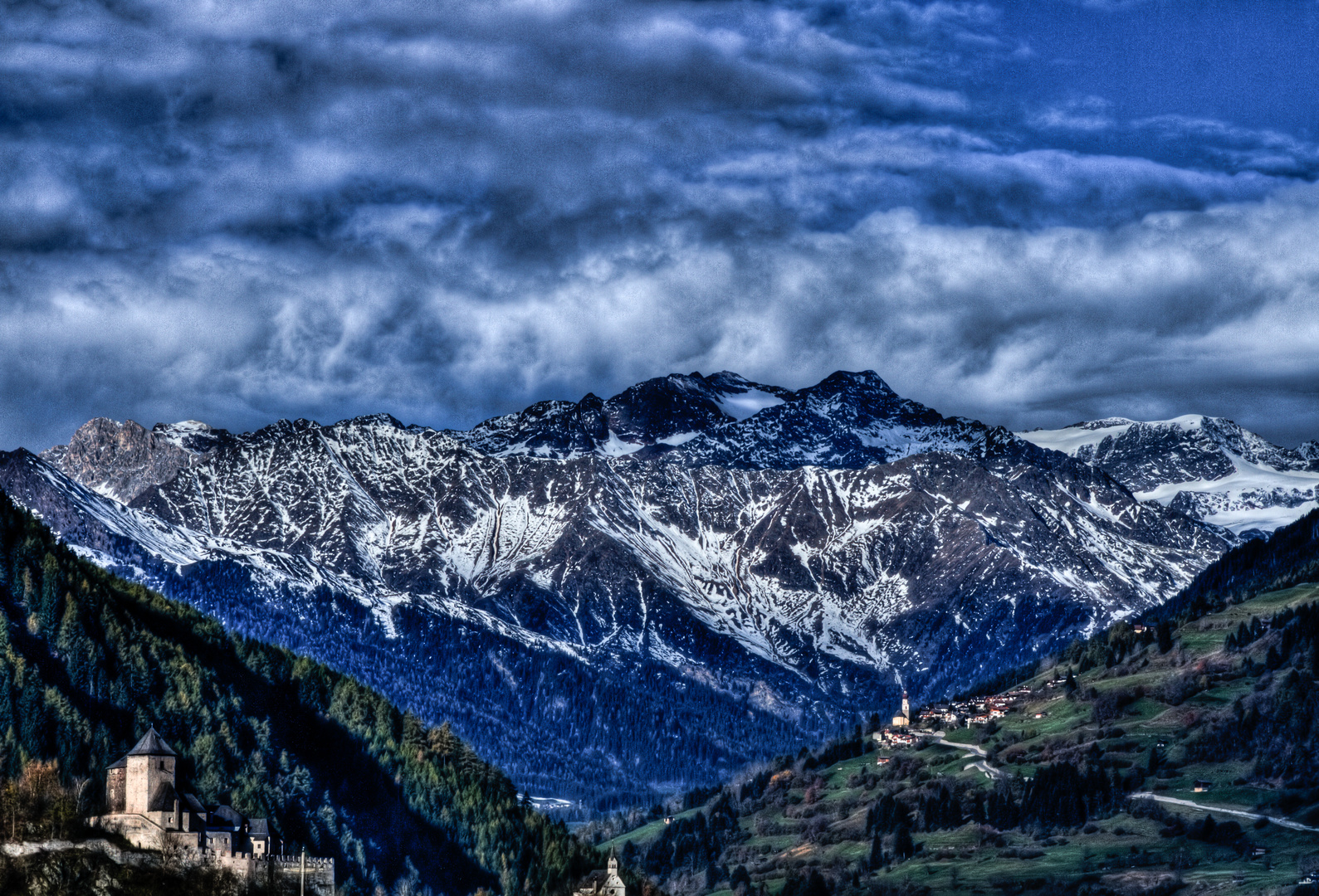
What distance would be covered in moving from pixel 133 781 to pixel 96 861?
61.5 ft

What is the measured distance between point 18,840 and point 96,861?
7843 millimetres

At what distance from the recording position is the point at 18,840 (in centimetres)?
18125

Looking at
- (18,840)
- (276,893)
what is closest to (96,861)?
(18,840)

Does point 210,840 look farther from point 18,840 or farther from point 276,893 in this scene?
point 18,840

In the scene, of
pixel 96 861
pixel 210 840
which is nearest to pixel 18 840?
pixel 96 861

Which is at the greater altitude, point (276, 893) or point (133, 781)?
point (133, 781)

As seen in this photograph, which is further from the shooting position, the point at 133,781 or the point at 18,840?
the point at 133,781

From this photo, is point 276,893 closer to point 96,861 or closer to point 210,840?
point 210,840

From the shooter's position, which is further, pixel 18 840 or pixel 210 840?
pixel 210 840

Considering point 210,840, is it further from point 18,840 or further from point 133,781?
point 18,840

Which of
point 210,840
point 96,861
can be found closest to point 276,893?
point 210,840

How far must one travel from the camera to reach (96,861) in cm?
18150

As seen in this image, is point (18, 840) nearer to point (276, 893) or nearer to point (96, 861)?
point (96, 861)

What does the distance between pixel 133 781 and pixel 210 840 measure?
10.5 meters
